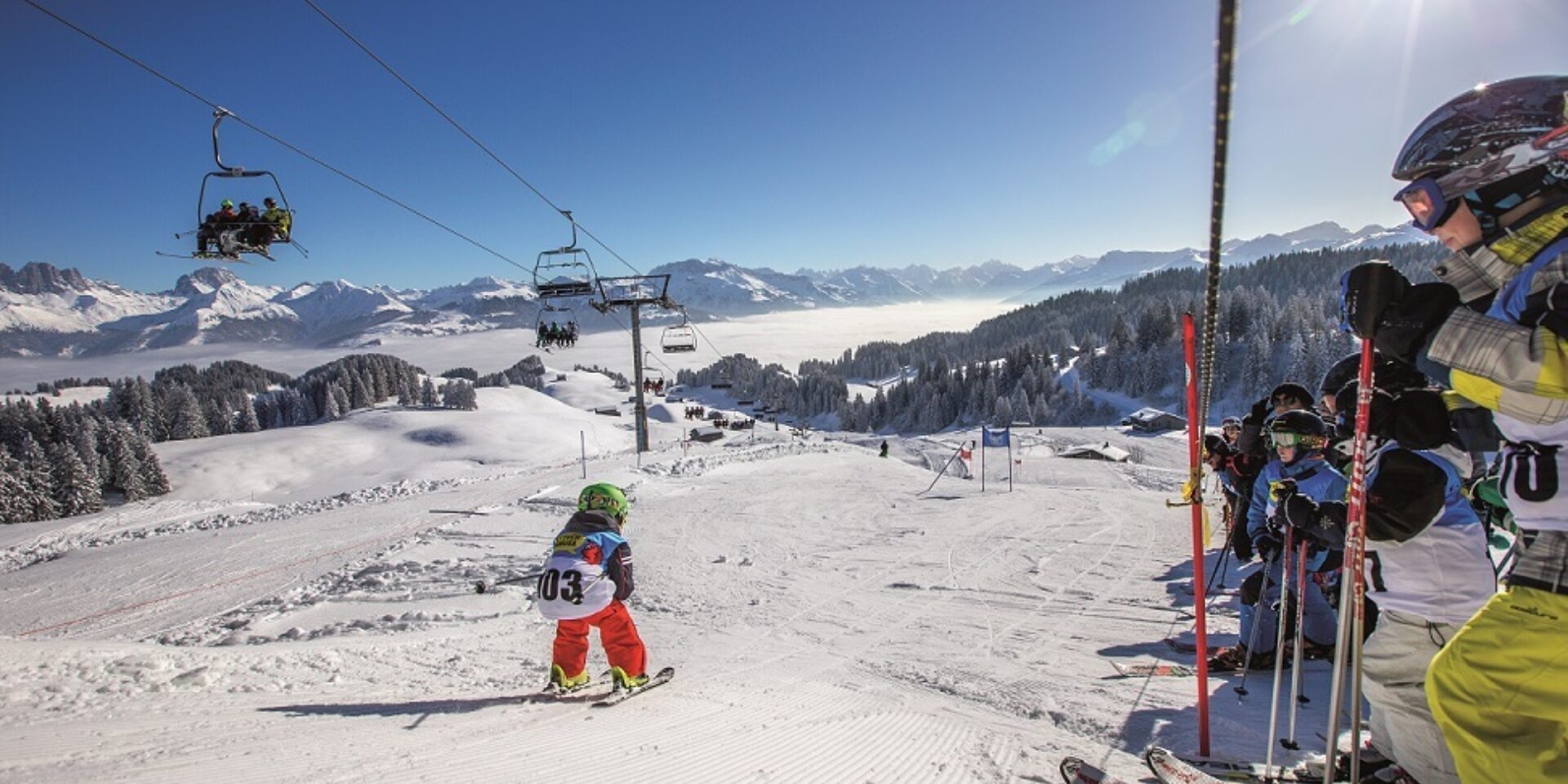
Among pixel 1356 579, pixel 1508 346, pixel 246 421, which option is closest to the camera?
pixel 1508 346

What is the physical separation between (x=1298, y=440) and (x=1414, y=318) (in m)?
2.82

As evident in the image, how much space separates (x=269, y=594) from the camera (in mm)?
9945

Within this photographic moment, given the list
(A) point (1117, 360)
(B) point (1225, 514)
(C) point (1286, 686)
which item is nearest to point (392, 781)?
(C) point (1286, 686)

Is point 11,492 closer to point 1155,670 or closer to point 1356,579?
point 1155,670

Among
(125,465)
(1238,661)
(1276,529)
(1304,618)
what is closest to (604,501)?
(1276,529)

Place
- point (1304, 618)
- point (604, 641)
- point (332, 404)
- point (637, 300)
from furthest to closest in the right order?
point (332, 404) < point (637, 300) < point (1304, 618) < point (604, 641)

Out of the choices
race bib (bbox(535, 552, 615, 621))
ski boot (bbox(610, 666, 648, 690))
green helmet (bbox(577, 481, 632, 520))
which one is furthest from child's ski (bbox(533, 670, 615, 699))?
green helmet (bbox(577, 481, 632, 520))

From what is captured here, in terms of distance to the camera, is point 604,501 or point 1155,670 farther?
point 1155,670

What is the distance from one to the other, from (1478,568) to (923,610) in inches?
274

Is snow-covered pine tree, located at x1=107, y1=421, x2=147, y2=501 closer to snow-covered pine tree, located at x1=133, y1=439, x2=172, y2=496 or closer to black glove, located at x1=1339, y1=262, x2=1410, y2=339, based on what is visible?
snow-covered pine tree, located at x1=133, y1=439, x2=172, y2=496

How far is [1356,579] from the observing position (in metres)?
2.73

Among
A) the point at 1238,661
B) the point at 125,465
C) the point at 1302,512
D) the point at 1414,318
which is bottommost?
the point at 125,465

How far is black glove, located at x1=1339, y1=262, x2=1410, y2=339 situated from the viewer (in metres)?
2.11

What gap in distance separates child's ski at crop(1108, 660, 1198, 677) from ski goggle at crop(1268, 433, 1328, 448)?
2.83 m
